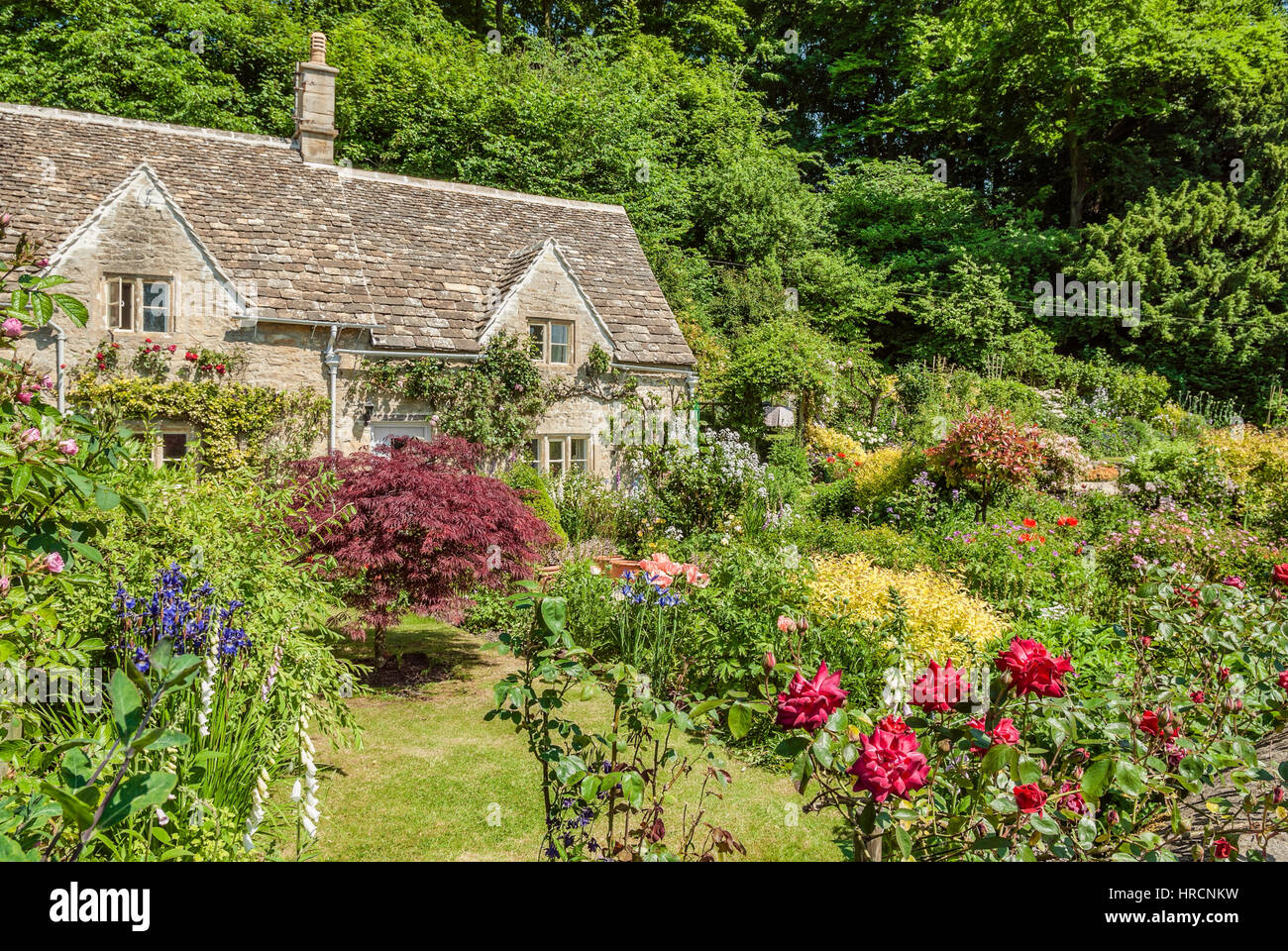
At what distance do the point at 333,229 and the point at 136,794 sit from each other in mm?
15488

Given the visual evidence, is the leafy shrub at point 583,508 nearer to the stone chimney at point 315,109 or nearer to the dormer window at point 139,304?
the dormer window at point 139,304

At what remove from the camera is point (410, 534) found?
24.5ft

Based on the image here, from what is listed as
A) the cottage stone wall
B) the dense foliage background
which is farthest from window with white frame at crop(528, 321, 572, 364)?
the dense foliage background

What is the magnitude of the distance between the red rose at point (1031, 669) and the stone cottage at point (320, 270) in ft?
42.7

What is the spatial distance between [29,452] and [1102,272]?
92.3 feet

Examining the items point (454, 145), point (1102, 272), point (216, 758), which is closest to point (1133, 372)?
point (1102, 272)

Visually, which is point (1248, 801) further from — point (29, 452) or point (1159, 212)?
Answer: point (1159, 212)

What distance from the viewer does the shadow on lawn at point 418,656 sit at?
813cm

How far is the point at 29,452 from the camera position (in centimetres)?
229

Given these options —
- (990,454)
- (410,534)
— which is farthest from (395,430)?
(990,454)

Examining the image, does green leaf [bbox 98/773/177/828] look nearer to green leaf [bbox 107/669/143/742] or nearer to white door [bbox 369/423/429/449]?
green leaf [bbox 107/669/143/742]

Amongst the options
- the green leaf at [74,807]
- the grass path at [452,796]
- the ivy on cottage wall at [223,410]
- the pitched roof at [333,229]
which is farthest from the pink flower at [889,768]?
the pitched roof at [333,229]

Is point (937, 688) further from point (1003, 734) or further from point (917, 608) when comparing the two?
point (917, 608)

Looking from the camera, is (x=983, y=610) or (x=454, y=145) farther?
(x=454, y=145)
